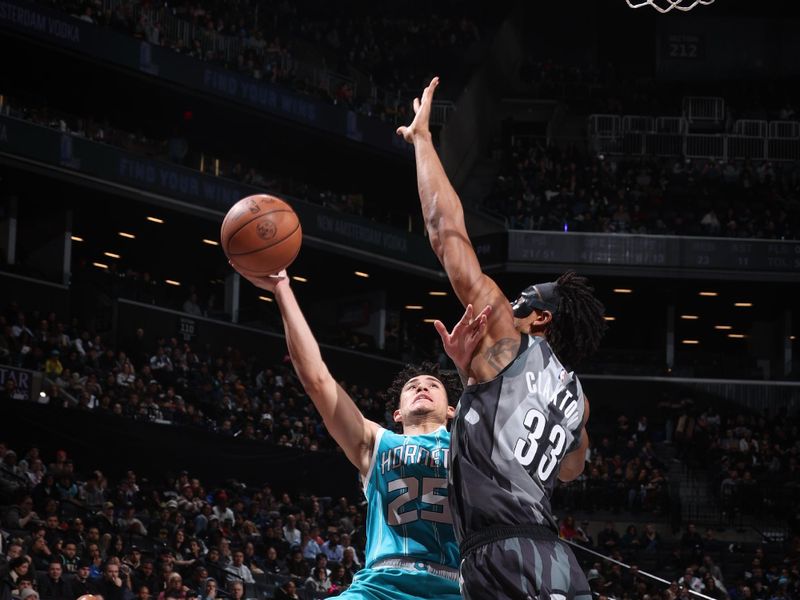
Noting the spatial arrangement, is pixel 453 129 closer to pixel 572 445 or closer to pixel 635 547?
pixel 635 547

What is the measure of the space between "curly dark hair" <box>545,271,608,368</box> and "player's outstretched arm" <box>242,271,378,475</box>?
1.17 m

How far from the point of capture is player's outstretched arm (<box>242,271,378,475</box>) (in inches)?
243

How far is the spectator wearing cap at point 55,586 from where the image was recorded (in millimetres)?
14184

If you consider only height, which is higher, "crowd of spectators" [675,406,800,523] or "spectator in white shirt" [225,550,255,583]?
"crowd of spectators" [675,406,800,523]

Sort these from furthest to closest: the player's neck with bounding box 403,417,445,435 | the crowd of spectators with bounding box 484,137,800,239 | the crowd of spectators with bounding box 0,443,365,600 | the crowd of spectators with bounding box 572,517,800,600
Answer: the crowd of spectators with bounding box 484,137,800,239 < the crowd of spectators with bounding box 572,517,800,600 < the crowd of spectators with bounding box 0,443,365,600 < the player's neck with bounding box 403,417,445,435

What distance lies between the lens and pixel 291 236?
668 cm

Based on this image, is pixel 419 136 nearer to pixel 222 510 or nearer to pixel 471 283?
pixel 471 283

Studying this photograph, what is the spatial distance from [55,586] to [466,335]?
10.5m

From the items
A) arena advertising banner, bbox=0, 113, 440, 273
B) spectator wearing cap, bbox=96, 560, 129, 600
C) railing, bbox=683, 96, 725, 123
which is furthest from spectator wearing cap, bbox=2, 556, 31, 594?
railing, bbox=683, 96, 725, 123

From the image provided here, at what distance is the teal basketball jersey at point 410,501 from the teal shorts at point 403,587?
9cm

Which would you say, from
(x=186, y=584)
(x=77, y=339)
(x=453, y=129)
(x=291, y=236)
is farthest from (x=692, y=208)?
(x=291, y=236)

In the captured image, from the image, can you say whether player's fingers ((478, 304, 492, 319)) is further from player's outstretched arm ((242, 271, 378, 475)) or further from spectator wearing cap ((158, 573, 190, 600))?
spectator wearing cap ((158, 573, 190, 600))

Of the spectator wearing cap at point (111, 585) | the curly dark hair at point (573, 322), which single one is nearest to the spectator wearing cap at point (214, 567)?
the spectator wearing cap at point (111, 585)

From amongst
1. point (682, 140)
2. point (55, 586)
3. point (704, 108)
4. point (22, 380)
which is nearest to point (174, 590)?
point (55, 586)
